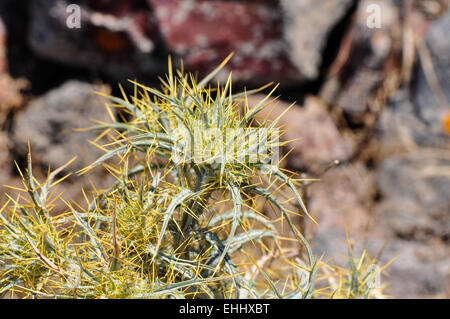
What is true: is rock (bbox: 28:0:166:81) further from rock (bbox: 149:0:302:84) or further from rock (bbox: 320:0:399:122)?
rock (bbox: 320:0:399:122)

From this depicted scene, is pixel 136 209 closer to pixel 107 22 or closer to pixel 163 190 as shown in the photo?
pixel 163 190

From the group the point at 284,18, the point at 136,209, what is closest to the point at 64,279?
the point at 136,209

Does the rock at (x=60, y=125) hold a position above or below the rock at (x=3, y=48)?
below

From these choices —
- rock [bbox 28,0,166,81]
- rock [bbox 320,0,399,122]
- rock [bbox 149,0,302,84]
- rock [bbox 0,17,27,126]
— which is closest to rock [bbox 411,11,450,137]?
rock [bbox 320,0,399,122]

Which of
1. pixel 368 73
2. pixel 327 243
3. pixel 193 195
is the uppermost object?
pixel 368 73

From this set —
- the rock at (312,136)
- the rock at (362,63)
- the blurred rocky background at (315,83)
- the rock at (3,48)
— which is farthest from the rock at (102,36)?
the rock at (362,63)

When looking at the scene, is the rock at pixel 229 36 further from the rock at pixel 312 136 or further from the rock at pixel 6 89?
the rock at pixel 6 89

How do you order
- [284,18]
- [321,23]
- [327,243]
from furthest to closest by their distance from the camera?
[321,23] < [284,18] < [327,243]
